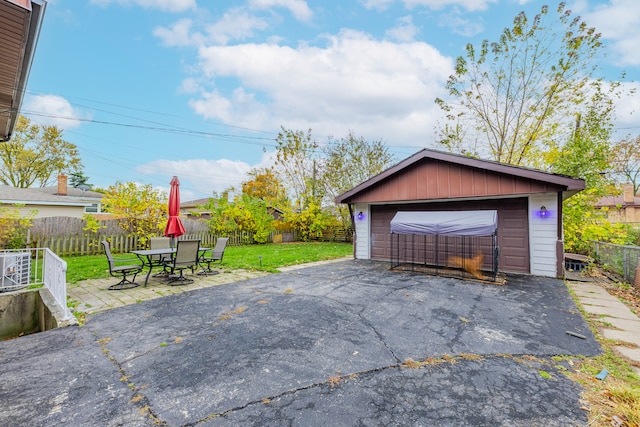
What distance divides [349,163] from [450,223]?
12065 mm

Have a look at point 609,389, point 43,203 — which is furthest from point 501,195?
point 43,203

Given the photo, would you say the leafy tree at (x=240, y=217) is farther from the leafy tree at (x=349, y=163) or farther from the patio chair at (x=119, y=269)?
the patio chair at (x=119, y=269)

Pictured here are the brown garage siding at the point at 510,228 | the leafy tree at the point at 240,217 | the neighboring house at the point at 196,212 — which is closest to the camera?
the brown garage siding at the point at 510,228

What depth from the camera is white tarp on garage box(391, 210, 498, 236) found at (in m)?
6.75

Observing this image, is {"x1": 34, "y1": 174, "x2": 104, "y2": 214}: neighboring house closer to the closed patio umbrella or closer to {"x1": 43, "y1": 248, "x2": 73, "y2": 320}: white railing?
the closed patio umbrella

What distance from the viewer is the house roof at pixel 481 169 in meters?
6.66

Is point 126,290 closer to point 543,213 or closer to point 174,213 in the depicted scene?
point 174,213

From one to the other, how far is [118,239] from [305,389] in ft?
41.1

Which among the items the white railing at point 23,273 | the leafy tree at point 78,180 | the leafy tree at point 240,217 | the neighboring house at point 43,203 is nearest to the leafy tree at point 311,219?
the leafy tree at point 240,217

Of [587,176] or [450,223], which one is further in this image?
[587,176]

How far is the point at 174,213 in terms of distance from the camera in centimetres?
688

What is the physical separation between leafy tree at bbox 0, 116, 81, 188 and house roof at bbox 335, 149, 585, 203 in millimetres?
26567

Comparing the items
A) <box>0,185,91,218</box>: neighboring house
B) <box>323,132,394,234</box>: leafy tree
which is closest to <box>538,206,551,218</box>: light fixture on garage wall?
<box>323,132,394,234</box>: leafy tree

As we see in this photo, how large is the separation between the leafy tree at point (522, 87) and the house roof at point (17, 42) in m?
14.9
